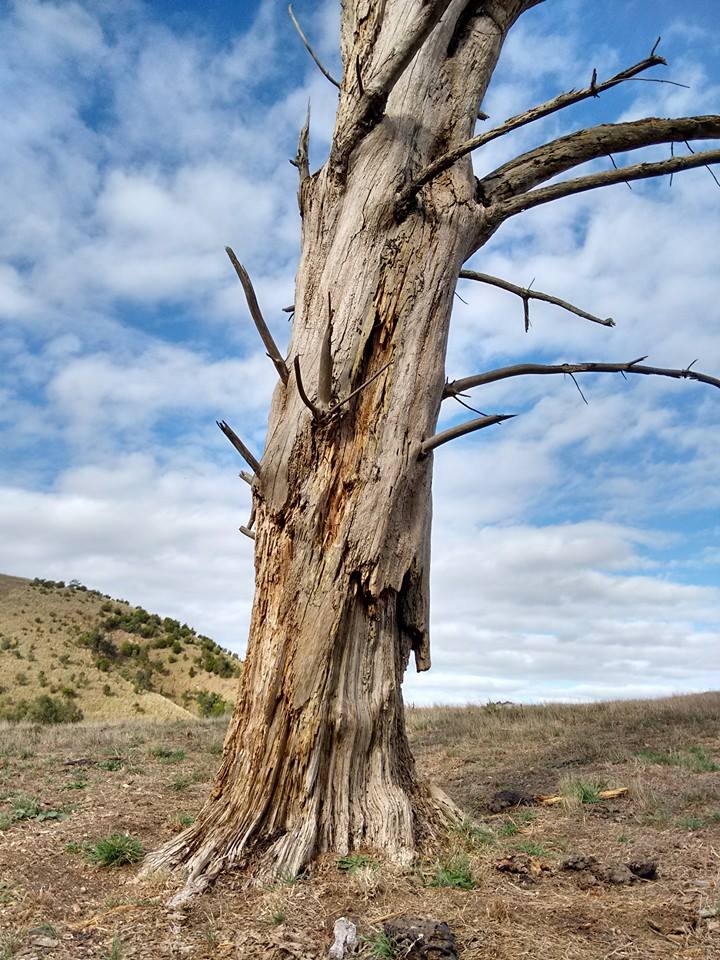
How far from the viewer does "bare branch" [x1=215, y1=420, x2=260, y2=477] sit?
5.23 metres

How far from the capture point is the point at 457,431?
17.1ft

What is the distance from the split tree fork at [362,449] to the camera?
15.8ft

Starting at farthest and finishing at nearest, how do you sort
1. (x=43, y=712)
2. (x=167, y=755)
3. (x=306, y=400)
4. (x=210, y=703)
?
(x=210, y=703)
(x=43, y=712)
(x=167, y=755)
(x=306, y=400)

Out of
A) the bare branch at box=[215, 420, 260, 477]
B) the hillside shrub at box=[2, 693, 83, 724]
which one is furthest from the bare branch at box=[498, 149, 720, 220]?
the hillside shrub at box=[2, 693, 83, 724]

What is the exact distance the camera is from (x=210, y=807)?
4.98m

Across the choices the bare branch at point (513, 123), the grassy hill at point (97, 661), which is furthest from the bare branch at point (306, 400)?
the grassy hill at point (97, 661)

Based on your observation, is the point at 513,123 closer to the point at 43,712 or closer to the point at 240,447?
the point at 240,447

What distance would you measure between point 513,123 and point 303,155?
5.61 ft

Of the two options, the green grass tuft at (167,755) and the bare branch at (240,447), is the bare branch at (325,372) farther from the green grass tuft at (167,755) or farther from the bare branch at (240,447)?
the green grass tuft at (167,755)

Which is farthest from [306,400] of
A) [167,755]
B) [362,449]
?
[167,755]

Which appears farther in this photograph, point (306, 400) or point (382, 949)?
point (306, 400)

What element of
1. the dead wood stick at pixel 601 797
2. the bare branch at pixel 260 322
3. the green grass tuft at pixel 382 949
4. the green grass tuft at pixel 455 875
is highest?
the bare branch at pixel 260 322

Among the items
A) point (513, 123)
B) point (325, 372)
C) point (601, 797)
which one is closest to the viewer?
point (325, 372)

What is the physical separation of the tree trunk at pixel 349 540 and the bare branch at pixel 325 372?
0.11 m
